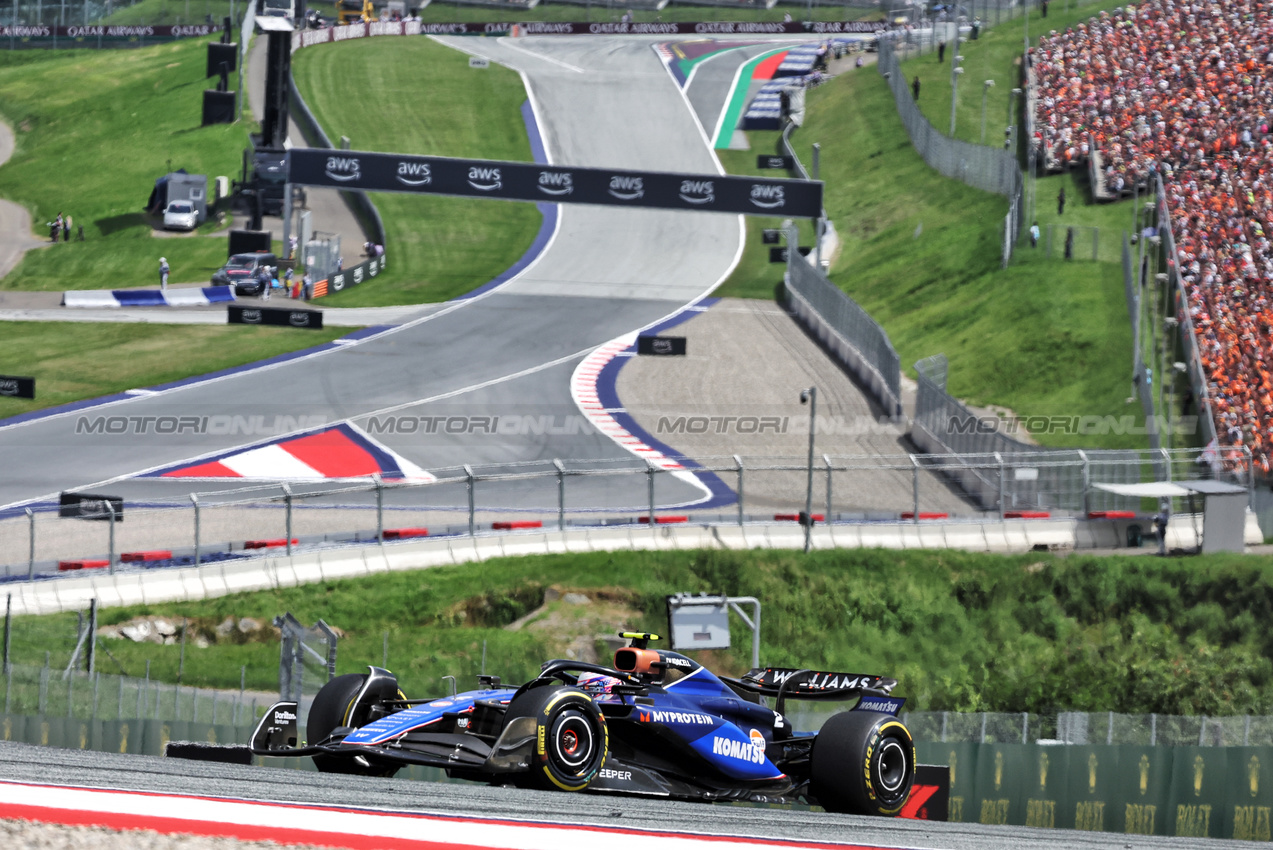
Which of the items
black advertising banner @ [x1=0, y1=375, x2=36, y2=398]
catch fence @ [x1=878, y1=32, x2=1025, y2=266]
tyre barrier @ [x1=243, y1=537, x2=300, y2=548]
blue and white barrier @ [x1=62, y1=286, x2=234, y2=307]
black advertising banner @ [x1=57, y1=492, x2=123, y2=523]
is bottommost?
tyre barrier @ [x1=243, y1=537, x2=300, y2=548]

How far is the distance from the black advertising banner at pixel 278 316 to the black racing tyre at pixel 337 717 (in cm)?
3977

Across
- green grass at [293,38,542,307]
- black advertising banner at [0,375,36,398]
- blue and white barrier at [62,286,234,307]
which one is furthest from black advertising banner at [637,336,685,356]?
black advertising banner at [0,375,36,398]

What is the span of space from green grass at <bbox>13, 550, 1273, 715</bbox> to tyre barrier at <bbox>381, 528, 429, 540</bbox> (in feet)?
3.52

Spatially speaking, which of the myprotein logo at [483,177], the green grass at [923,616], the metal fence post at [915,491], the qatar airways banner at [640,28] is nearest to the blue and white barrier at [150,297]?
the myprotein logo at [483,177]

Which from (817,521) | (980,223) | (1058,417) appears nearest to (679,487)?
(817,521)

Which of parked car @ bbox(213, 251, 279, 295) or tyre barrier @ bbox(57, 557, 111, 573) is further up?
parked car @ bbox(213, 251, 279, 295)

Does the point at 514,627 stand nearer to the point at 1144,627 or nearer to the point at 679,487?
the point at 679,487

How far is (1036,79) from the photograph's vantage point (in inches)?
2709

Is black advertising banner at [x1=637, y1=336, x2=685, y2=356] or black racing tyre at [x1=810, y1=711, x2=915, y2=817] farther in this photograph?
black advertising banner at [x1=637, y1=336, x2=685, y2=356]

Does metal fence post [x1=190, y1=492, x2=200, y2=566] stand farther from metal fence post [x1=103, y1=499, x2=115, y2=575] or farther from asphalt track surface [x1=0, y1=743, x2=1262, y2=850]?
asphalt track surface [x1=0, y1=743, x2=1262, y2=850]

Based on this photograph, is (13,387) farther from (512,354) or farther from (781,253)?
(781,253)

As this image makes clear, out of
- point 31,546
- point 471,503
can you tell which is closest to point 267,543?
point 471,503

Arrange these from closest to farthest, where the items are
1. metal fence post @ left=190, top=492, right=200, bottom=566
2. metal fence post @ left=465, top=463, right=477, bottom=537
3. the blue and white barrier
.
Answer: metal fence post @ left=190, top=492, right=200, bottom=566, metal fence post @ left=465, top=463, right=477, bottom=537, the blue and white barrier

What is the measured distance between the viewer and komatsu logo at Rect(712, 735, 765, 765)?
12.8 meters
